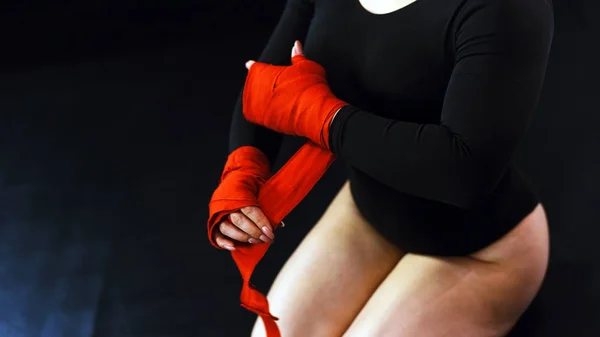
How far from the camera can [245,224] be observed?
0.76m

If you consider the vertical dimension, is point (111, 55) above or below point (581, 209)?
below

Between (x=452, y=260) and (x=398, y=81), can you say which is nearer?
(x=398, y=81)

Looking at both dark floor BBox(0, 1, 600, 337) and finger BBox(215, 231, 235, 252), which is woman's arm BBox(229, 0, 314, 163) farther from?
dark floor BBox(0, 1, 600, 337)

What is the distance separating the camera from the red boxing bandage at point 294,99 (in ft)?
2.41

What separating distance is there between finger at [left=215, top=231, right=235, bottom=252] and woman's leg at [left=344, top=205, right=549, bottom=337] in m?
0.26

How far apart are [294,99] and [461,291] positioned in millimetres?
395

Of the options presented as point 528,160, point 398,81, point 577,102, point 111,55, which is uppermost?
point 398,81

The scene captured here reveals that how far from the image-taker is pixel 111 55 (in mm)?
→ 2043

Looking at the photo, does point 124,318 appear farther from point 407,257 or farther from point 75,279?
point 407,257

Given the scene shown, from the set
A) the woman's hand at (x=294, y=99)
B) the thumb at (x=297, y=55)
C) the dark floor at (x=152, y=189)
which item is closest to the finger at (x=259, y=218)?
the woman's hand at (x=294, y=99)

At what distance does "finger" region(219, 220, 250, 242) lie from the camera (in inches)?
30.3

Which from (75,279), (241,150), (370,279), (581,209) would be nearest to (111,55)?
(75,279)

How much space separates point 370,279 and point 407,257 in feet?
0.24

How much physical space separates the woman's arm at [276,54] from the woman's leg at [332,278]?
17 centimetres
